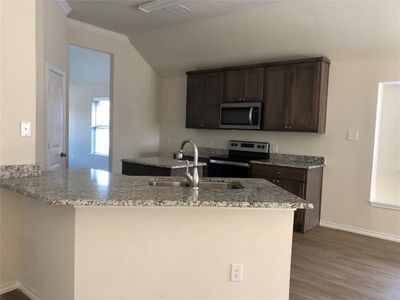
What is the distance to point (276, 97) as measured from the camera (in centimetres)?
470

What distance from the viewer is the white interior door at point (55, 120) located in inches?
155

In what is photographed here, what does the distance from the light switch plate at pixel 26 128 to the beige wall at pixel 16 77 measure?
0.09ft

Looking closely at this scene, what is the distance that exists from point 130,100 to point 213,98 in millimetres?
1607

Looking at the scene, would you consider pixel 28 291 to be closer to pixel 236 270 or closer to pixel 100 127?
pixel 236 270

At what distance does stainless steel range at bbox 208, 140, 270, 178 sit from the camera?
16.1ft

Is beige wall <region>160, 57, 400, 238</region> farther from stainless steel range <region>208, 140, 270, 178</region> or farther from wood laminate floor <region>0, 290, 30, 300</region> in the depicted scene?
wood laminate floor <region>0, 290, 30, 300</region>

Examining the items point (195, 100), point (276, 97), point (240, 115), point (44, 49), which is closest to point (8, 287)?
point (44, 49)

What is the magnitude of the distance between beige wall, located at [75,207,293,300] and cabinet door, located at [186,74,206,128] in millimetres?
3687

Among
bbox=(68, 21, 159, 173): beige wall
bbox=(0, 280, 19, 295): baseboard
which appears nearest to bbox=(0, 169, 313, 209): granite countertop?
bbox=(0, 280, 19, 295): baseboard

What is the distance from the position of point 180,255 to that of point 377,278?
6.59 ft

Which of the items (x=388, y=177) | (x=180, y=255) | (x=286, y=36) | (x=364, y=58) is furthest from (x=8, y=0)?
(x=388, y=177)

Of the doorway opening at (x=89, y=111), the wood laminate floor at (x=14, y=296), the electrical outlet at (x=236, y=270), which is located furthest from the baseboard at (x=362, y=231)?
the doorway opening at (x=89, y=111)

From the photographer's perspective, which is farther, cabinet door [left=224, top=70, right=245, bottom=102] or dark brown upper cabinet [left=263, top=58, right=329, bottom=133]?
cabinet door [left=224, top=70, right=245, bottom=102]

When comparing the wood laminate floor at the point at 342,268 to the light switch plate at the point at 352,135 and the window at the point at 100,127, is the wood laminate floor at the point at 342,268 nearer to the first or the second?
the light switch plate at the point at 352,135
